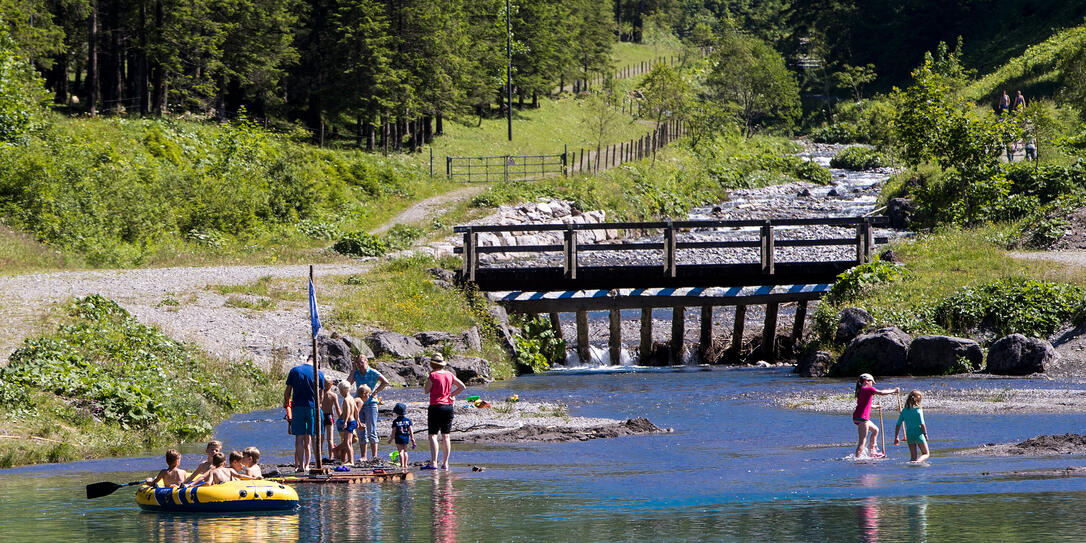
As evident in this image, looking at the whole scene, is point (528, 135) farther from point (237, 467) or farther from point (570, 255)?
point (237, 467)

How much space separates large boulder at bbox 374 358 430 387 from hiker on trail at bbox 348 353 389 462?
8.21 metres

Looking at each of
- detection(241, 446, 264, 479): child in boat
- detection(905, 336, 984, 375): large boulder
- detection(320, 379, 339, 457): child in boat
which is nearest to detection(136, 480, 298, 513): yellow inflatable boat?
detection(241, 446, 264, 479): child in boat

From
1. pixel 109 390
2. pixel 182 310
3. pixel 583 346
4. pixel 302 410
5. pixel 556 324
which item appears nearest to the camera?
pixel 302 410

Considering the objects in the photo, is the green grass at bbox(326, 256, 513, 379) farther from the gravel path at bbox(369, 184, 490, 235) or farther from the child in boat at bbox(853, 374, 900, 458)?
the gravel path at bbox(369, 184, 490, 235)

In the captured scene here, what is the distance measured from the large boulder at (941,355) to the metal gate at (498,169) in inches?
1516

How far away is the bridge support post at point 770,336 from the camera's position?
33866 millimetres

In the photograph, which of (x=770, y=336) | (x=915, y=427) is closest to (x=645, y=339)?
(x=770, y=336)

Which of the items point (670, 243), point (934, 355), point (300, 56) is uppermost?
point (300, 56)

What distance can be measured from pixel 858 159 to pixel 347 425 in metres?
73.4

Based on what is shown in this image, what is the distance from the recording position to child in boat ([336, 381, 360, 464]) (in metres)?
17.6

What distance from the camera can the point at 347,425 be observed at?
17562 mm

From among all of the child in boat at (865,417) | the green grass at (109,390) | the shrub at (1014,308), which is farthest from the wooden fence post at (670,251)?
the child in boat at (865,417)

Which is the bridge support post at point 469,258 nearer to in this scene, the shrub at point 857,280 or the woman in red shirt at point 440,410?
the shrub at point 857,280

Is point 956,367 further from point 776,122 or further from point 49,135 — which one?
point 776,122
